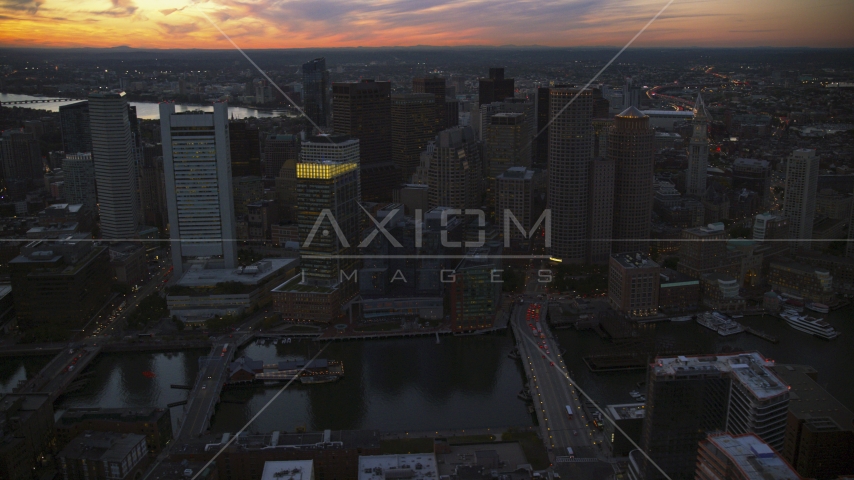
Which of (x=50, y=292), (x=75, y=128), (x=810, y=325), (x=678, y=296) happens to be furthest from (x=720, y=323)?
(x=75, y=128)

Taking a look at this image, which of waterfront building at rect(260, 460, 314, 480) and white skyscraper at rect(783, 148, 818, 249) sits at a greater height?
white skyscraper at rect(783, 148, 818, 249)

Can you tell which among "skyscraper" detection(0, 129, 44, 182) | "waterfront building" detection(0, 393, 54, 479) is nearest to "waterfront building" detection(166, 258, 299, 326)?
"waterfront building" detection(0, 393, 54, 479)

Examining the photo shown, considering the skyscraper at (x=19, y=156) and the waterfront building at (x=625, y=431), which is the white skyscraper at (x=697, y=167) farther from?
the skyscraper at (x=19, y=156)

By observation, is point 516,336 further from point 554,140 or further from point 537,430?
point 554,140

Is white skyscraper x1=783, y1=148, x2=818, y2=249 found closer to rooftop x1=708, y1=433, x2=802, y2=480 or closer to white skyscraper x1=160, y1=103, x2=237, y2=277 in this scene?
rooftop x1=708, y1=433, x2=802, y2=480

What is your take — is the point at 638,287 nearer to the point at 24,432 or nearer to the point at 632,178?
the point at 632,178

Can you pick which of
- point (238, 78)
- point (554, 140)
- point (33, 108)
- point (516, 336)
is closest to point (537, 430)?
point (516, 336)
